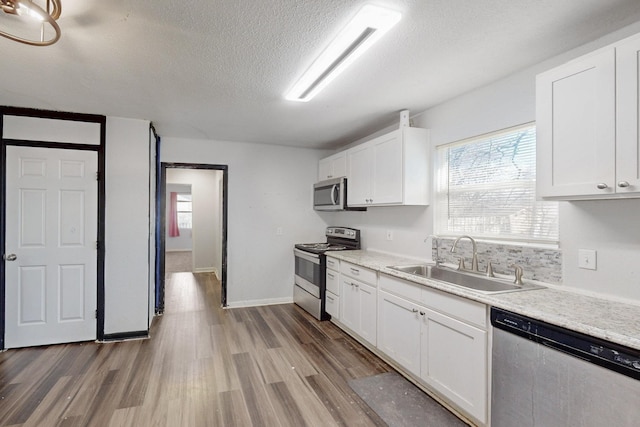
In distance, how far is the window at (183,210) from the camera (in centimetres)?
1062

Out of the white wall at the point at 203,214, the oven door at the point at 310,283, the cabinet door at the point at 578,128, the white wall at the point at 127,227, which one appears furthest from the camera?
the white wall at the point at 203,214

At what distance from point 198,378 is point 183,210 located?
8.90 metres

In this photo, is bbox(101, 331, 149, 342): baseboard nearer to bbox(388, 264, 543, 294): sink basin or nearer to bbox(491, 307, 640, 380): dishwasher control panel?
bbox(388, 264, 543, 294): sink basin

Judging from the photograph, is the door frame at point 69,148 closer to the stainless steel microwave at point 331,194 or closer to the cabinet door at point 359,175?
the stainless steel microwave at point 331,194

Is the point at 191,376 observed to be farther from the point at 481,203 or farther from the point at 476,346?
the point at 481,203

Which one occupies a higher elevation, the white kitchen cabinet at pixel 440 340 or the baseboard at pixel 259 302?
the white kitchen cabinet at pixel 440 340

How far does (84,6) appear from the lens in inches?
62.6

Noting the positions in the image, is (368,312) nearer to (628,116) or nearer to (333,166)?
(333,166)

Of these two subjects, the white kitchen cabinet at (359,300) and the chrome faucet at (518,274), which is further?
the white kitchen cabinet at (359,300)

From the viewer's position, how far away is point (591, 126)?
5.38 feet

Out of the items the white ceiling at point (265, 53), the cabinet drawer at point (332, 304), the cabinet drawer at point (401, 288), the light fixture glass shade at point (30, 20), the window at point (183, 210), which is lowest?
the cabinet drawer at point (332, 304)

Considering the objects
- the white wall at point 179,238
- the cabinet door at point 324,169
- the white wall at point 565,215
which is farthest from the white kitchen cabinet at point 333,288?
the white wall at point 179,238

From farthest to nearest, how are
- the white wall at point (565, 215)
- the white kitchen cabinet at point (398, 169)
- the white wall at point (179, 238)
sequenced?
the white wall at point (179, 238) < the white kitchen cabinet at point (398, 169) < the white wall at point (565, 215)

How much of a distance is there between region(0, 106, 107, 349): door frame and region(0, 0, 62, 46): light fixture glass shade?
66.0 inches
